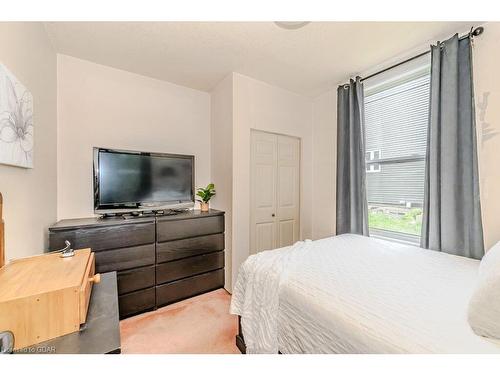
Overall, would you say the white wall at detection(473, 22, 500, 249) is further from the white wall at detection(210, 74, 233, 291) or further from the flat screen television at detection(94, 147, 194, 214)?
the flat screen television at detection(94, 147, 194, 214)

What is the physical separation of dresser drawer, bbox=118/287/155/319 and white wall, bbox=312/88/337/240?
88.7 inches

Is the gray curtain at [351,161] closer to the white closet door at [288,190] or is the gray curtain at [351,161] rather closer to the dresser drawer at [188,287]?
the white closet door at [288,190]

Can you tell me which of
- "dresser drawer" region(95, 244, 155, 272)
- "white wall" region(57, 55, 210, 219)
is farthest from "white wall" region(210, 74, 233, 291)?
"dresser drawer" region(95, 244, 155, 272)

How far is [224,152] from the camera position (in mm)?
2639

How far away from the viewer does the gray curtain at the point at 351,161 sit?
96.0 inches

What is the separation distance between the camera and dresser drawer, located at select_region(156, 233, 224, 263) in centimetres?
215

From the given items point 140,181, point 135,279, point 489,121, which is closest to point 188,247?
point 135,279

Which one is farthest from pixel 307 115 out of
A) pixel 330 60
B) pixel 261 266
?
pixel 261 266

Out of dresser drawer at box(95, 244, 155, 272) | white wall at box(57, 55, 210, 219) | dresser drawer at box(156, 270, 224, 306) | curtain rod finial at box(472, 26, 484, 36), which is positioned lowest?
dresser drawer at box(156, 270, 224, 306)

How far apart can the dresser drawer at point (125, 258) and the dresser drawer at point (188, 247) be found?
85 mm

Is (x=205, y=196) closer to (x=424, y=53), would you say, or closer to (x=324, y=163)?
(x=324, y=163)
